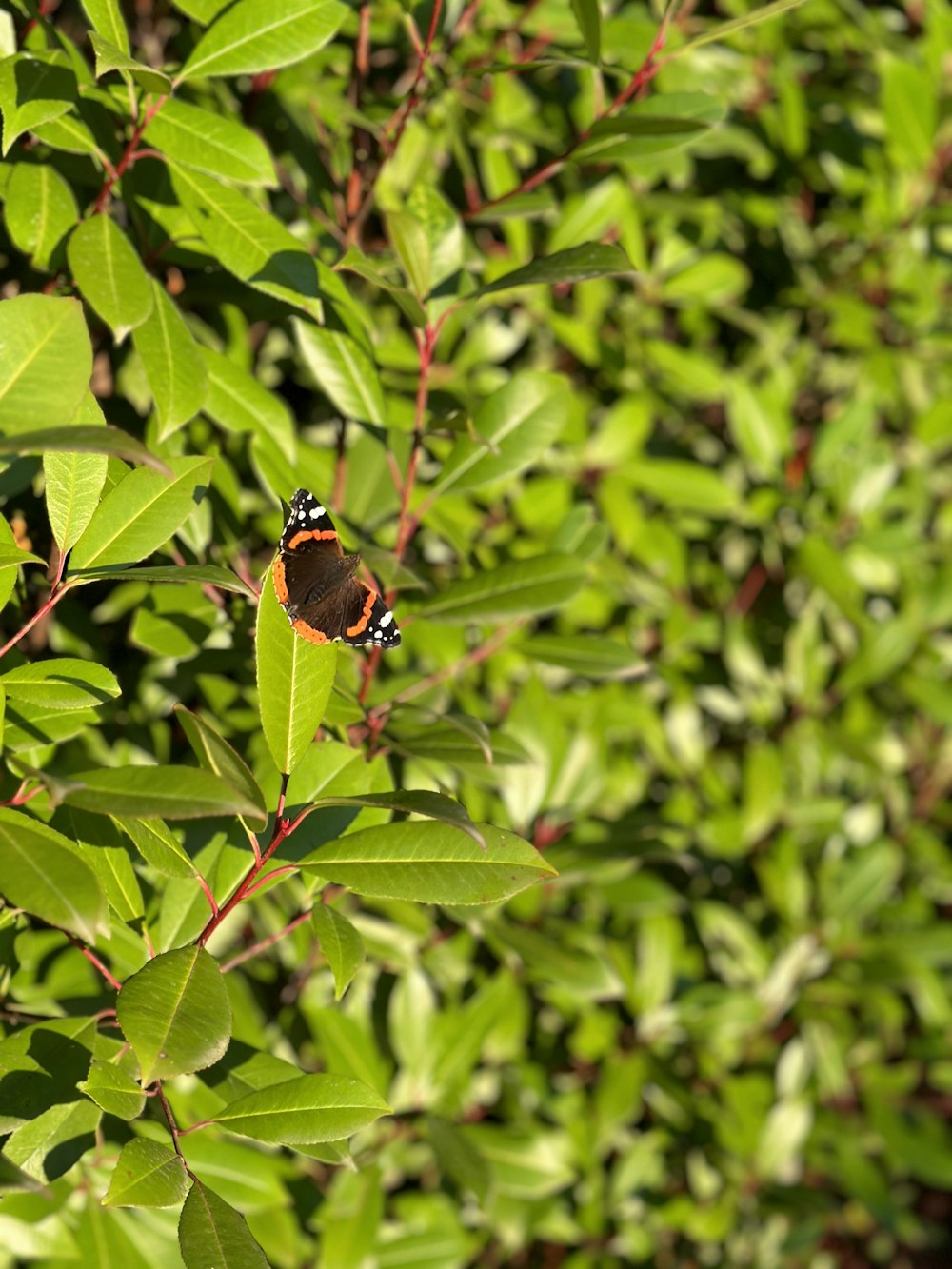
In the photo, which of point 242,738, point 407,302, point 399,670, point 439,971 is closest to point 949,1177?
point 439,971

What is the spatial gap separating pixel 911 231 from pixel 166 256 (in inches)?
56.7

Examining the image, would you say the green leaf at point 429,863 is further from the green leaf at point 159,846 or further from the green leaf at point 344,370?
the green leaf at point 344,370

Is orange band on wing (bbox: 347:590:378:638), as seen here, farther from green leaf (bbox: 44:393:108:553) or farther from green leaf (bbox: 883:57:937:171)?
green leaf (bbox: 883:57:937:171)

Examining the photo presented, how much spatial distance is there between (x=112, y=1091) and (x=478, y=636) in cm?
90

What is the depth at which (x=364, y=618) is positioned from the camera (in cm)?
114

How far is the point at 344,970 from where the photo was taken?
34.2 inches

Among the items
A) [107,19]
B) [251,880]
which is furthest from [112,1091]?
[107,19]

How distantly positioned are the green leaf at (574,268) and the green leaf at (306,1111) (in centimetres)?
71

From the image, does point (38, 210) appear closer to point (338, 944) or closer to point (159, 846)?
point (159, 846)

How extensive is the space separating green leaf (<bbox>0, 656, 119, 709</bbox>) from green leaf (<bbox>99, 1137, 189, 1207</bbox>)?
0.30m

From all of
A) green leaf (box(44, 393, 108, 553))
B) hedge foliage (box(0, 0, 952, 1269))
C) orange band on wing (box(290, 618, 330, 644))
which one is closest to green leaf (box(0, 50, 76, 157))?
hedge foliage (box(0, 0, 952, 1269))

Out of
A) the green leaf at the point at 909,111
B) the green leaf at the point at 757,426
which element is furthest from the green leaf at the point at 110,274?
the green leaf at the point at 909,111

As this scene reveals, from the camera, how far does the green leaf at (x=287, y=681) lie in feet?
2.95

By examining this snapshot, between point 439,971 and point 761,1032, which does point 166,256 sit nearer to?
point 439,971
